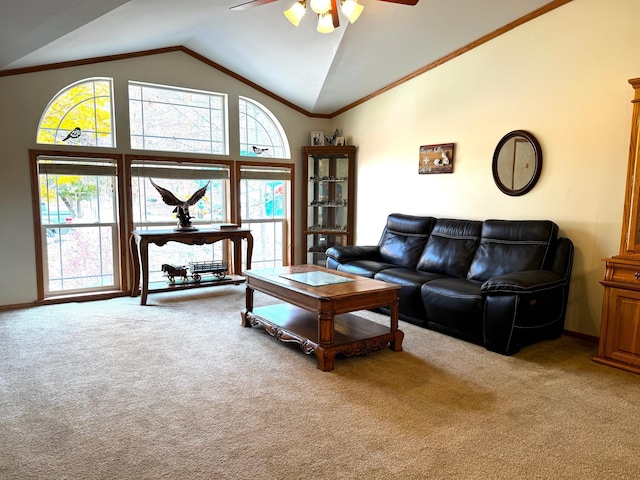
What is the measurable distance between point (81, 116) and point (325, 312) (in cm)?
371

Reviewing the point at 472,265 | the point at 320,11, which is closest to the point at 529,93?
the point at 472,265

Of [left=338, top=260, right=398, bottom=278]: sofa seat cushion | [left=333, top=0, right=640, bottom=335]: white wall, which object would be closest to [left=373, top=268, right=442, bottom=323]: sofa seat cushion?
[left=338, top=260, right=398, bottom=278]: sofa seat cushion

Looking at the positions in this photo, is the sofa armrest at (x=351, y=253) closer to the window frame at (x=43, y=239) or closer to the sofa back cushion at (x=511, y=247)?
the sofa back cushion at (x=511, y=247)

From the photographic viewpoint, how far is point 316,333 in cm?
327

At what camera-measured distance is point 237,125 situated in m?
5.70

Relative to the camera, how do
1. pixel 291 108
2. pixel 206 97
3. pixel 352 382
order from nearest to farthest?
pixel 352 382 < pixel 206 97 < pixel 291 108

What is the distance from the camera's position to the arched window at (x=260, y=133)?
5.85 m

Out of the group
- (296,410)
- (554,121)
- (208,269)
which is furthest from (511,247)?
(208,269)

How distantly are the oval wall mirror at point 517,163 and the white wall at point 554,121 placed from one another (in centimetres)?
7

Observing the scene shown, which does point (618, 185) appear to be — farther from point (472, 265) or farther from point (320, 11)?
point (320, 11)

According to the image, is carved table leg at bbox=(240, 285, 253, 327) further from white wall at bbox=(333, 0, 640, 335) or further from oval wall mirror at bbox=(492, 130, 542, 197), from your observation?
oval wall mirror at bbox=(492, 130, 542, 197)

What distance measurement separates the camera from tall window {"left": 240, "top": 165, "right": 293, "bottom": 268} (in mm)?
5930

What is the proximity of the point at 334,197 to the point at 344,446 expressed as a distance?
14.7 feet

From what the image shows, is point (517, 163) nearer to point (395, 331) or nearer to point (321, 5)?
point (395, 331)
